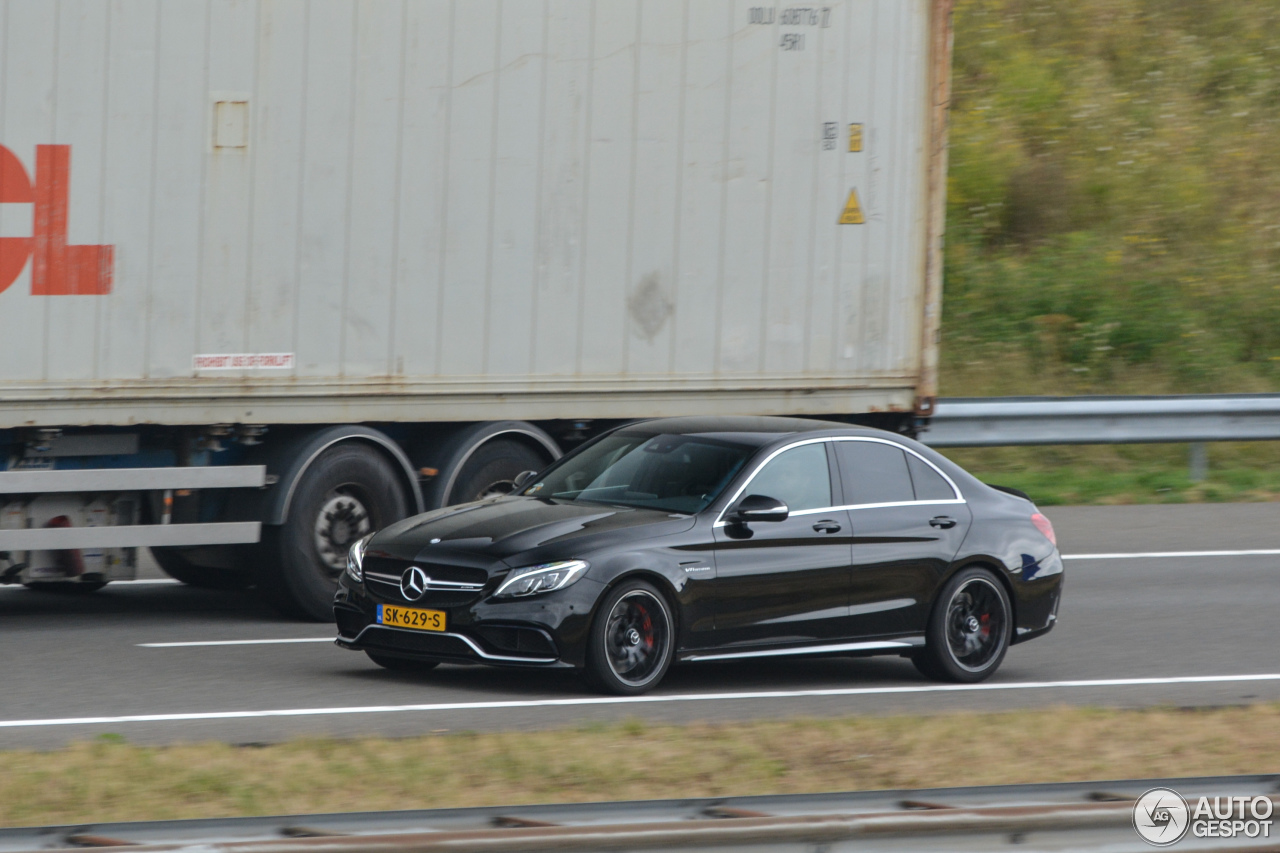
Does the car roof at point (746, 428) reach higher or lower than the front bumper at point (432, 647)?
higher

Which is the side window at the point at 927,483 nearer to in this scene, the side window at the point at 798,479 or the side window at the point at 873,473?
the side window at the point at 873,473

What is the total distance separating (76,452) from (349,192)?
2246 mm

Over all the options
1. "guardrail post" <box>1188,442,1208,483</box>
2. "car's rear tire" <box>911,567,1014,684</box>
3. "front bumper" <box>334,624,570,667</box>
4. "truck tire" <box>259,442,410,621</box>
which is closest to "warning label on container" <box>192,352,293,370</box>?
"truck tire" <box>259,442,410,621</box>

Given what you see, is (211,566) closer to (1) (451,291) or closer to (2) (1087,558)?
(1) (451,291)

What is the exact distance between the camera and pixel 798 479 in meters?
9.86

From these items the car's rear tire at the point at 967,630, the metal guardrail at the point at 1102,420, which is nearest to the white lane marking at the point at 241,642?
the car's rear tire at the point at 967,630

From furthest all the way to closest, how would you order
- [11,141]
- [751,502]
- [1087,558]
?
[1087,558] < [11,141] < [751,502]

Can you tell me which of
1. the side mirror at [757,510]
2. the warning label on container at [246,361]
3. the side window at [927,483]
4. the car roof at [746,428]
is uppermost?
the warning label on container at [246,361]

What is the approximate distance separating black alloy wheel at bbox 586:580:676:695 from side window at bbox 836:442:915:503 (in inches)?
57.5

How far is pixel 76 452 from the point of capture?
1086 cm

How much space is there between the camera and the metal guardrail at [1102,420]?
16.3 m

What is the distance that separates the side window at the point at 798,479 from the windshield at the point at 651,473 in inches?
6.0

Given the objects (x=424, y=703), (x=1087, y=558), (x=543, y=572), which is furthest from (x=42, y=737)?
(x=1087, y=558)

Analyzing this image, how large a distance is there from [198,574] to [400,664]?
10.9 ft
